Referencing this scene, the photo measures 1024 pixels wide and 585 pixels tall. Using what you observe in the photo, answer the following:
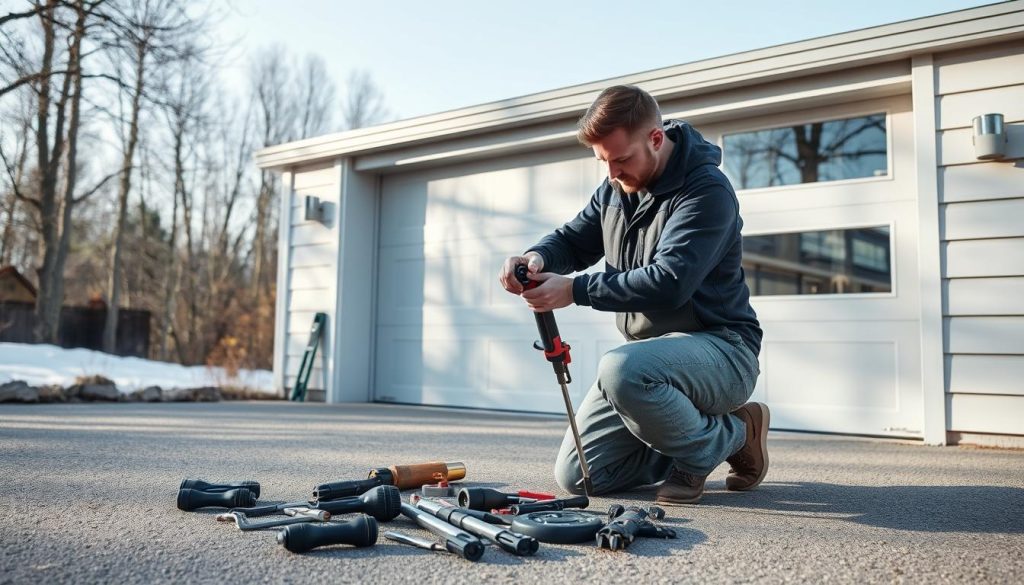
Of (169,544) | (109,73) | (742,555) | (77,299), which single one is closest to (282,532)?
(169,544)

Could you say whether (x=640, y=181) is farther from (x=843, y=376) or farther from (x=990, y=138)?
(x=843, y=376)

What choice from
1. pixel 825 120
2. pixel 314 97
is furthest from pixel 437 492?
pixel 314 97

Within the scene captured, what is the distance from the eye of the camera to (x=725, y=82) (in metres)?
5.10

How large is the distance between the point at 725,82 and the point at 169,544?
14.7 ft

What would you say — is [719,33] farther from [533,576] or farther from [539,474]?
[533,576]

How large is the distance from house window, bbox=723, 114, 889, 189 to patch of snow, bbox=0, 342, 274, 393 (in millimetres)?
5143

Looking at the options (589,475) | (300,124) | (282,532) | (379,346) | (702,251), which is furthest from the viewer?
(300,124)

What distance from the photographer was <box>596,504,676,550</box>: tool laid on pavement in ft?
5.83

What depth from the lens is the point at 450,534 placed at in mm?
1765

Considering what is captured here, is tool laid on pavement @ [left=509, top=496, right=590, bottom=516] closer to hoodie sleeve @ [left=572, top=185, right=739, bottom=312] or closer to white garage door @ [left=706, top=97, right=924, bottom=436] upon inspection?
hoodie sleeve @ [left=572, top=185, right=739, bottom=312]

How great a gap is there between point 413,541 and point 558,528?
34 centimetres

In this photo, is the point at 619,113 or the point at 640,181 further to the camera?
the point at 640,181

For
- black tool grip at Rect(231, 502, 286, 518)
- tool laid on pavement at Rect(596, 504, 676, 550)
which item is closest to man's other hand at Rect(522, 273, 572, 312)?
tool laid on pavement at Rect(596, 504, 676, 550)

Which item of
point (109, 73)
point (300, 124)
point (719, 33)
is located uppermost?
point (300, 124)
